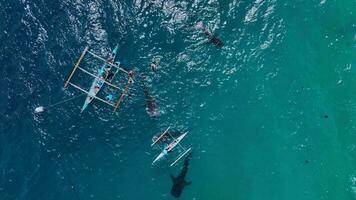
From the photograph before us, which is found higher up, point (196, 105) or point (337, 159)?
point (196, 105)

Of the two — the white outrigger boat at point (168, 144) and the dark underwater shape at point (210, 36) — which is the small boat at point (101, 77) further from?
the dark underwater shape at point (210, 36)

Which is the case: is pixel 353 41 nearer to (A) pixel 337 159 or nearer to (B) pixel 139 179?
(A) pixel 337 159

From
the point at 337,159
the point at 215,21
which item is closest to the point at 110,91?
the point at 215,21

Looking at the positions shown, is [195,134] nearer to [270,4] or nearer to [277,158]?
[277,158]

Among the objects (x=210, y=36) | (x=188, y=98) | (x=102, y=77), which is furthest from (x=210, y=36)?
(x=102, y=77)

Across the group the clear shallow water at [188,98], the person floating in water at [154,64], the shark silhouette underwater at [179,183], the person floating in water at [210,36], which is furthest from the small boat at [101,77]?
the shark silhouette underwater at [179,183]

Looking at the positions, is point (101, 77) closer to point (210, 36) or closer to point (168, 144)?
point (168, 144)

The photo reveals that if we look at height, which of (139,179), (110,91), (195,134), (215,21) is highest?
(215,21)

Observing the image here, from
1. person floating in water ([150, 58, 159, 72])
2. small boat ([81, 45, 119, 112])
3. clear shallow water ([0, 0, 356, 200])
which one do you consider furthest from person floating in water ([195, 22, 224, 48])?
small boat ([81, 45, 119, 112])

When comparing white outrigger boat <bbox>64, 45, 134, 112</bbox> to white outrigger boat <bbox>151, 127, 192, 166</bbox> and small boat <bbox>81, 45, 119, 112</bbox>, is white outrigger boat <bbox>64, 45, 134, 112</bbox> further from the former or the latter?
white outrigger boat <bbox>151, 127, 192, 166</bbox>

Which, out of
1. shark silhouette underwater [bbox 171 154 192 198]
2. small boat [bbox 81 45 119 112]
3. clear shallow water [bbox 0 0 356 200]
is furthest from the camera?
shark silhouette underwater [bbox 171 154 192 198]
